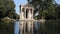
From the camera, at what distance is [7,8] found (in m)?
75.6

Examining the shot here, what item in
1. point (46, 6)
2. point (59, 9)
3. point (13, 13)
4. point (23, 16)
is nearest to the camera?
point (23, 16)

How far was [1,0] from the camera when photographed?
72.2 metres

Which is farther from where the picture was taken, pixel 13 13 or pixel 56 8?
pixel 13 13

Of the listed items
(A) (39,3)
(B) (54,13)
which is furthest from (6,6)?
(B) (54,13)

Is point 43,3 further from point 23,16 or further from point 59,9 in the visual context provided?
point 23,16

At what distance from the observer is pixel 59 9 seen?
229ft

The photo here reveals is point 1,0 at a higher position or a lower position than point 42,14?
higher

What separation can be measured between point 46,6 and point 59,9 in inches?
237

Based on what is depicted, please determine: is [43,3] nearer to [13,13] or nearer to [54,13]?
[54,13]

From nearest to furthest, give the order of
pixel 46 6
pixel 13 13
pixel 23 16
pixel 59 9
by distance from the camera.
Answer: pixel 23 16 → pixel 59 9 → pixel 46 6 → pixel 13 13

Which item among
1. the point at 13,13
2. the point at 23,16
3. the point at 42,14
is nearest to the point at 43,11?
the point at 42,14

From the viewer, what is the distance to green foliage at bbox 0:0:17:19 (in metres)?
69.5

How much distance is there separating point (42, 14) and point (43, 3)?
4.20m

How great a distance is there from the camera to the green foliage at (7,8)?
69.5 metres
